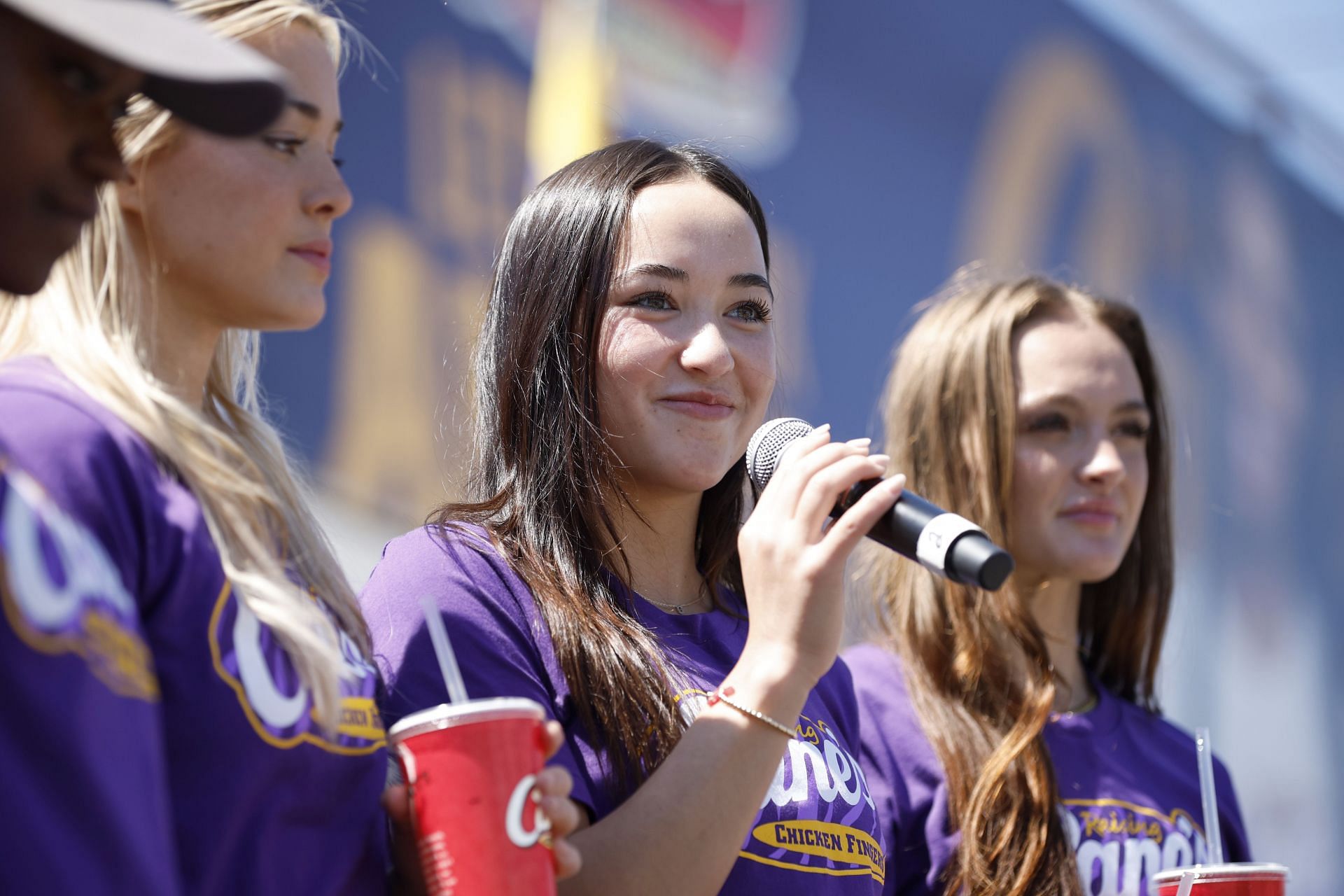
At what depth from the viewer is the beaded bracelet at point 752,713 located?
160cm

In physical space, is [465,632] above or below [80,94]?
below

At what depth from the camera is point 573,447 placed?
193 cm

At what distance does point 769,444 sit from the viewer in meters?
2.04

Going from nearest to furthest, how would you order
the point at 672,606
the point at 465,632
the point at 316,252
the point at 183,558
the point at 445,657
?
1. the point at 183,558
2. the point at 445,657
3. the point at 316,252
4. the point at 465,632
5. the point at 672,606

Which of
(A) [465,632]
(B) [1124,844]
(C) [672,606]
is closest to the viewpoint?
(A) [465,632]

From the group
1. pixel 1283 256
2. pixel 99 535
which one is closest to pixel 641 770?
pixel 99 535

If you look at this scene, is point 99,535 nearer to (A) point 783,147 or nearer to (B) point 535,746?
(B) point 535,746

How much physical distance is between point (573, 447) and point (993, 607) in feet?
3.60

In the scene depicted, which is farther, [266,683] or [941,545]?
[941,545]

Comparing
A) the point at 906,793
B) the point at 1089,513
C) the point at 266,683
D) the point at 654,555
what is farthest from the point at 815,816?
the point at 1089,513

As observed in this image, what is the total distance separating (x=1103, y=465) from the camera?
277 cm

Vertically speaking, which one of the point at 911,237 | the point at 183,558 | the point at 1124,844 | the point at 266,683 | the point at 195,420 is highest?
the point at 911,237

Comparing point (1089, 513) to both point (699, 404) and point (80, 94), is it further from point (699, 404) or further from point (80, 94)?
point (80, 94)

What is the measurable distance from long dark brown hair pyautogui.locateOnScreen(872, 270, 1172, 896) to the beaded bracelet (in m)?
0.85
